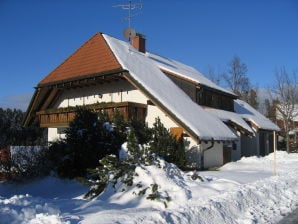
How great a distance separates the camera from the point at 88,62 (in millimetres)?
24953

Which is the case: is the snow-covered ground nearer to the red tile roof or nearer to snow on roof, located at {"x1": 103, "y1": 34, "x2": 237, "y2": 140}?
snow on roof, located at {"x1": 103, "y1": 34, "x2": 237, "y2": 140}

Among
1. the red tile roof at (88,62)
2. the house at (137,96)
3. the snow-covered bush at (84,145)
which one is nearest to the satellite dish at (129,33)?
the house at (137,96)

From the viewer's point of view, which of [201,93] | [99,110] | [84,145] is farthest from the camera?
[201,93]

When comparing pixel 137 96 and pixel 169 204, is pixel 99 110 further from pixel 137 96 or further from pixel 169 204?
pixel 169 204

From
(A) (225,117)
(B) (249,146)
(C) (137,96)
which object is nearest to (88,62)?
(C) (137,96)

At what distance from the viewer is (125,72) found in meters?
22.0

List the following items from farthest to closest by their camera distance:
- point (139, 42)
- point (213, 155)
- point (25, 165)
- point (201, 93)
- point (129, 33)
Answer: point (139, 42) < point (129, 33) < point (201, 93) < point (213, 155) < point (25, 165)

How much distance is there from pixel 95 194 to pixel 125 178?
42.6 inches

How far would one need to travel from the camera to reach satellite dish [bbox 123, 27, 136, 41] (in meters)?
29.4

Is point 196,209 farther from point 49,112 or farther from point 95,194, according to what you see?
point 49,112

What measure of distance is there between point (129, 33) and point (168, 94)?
8.71 m

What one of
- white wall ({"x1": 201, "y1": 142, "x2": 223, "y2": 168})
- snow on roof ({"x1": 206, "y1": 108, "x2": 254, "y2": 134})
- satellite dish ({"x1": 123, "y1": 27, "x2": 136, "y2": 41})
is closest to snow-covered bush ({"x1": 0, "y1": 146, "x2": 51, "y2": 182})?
white wall ({"x1": 201, "y1": 142, "x2": 223, "y2": 168})

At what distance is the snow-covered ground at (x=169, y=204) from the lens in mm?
7859

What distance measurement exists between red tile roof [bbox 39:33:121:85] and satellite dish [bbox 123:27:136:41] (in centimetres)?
347
